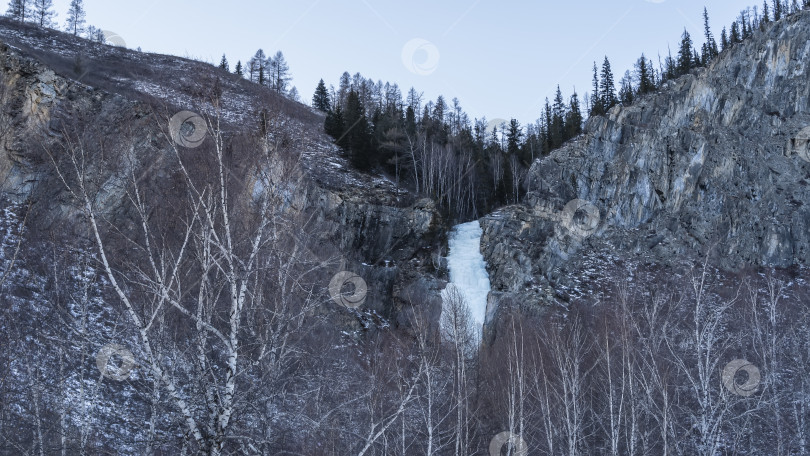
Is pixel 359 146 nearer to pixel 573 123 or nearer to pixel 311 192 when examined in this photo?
pixel 311 192

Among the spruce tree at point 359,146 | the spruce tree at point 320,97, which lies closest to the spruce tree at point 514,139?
the spruce tree at point 359,146

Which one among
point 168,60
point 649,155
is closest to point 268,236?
point 649,155

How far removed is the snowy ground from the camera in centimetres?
2752

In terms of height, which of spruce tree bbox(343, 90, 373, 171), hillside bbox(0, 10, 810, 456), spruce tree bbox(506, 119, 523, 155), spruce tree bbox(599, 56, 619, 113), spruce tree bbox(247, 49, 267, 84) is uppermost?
spruce tree bbox(247, 49, 267, 84)

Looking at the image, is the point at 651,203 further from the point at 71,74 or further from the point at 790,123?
the point at 71,74

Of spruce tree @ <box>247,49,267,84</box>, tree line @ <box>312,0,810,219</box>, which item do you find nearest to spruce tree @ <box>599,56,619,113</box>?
tree line @ <box>312,0,810,219</box>

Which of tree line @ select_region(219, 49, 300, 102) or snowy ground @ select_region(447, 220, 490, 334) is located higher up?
tree line @ select_region(219, 49, 300, 102)

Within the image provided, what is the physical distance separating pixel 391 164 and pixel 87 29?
60.7 metres

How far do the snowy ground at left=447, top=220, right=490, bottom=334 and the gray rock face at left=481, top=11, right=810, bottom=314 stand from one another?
32.1 inches

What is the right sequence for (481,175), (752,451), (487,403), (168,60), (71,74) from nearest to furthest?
(752,451), (487,403), (71,74), (481,175), (168,60)

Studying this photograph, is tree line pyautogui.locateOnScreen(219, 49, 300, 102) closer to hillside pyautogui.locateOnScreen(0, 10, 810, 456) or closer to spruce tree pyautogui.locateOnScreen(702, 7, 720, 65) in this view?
hillside pyautogui.locateOnScreen(0, 10, 810, 456)

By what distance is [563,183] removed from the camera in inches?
1510

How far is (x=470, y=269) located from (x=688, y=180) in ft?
64.9

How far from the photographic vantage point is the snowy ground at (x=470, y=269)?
27516 millimetres
